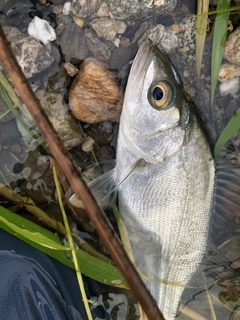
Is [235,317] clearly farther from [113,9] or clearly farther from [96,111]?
[113,9]

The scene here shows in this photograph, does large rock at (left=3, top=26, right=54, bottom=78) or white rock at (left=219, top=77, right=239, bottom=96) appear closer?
large rock at (left=3, top=26, right=54, bottom=78)

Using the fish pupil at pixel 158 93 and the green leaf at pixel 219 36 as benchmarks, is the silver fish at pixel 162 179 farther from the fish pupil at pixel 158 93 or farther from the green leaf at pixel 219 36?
the green leaf at pixel 219 36

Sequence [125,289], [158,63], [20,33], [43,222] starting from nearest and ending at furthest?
[158,63] → [20,33] → [43,222] → [125,289]

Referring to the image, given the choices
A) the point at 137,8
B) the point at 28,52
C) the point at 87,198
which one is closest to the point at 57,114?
the point at 28,52

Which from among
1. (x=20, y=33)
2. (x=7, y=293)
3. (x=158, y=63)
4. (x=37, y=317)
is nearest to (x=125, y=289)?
(x=37, y=317)

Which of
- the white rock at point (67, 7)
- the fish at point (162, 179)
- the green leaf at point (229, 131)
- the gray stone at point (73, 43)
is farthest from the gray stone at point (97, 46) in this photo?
the green leaf at point (229, 131)

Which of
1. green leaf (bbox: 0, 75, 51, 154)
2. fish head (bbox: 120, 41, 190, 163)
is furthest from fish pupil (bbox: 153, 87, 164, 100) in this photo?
green leaf (bbox: 0, 75, 51, 154)

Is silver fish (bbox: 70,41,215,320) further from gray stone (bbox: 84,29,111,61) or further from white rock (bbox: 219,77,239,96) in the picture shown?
white rock (bbox: 219,77,239,96)

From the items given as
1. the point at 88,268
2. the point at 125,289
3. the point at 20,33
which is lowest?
the point at 125,289

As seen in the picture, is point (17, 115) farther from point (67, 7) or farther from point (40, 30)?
point (67, 7)
